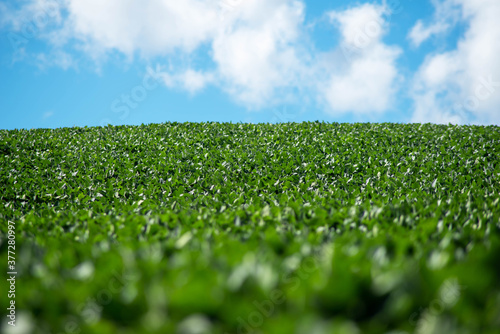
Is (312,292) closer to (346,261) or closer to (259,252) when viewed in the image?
(346,261)

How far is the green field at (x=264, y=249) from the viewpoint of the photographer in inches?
68.9

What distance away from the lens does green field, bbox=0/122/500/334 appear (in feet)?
5.74

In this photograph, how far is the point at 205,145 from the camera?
15211 mm

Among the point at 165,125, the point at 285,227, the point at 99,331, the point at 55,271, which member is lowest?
the point at 99,331

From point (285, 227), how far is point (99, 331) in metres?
3.04

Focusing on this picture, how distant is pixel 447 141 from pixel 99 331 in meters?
15.8

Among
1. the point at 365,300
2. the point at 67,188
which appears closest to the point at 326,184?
the point at 67,188

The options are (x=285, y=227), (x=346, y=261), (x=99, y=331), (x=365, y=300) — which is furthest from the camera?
(x=285, y=227)

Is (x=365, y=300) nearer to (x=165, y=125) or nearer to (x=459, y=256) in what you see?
(x=459, y=256)

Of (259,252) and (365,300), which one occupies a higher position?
(259,252)

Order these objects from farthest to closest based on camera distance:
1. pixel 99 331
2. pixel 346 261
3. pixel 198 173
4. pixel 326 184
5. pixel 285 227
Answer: pixel 198 173 < pixel 326 184 < pixel 285 227 < pixel 346 261 < pixel 99 331

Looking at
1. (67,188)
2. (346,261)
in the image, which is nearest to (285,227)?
(346,261)

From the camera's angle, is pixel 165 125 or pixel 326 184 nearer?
pixel 326 184

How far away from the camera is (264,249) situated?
113 inches
